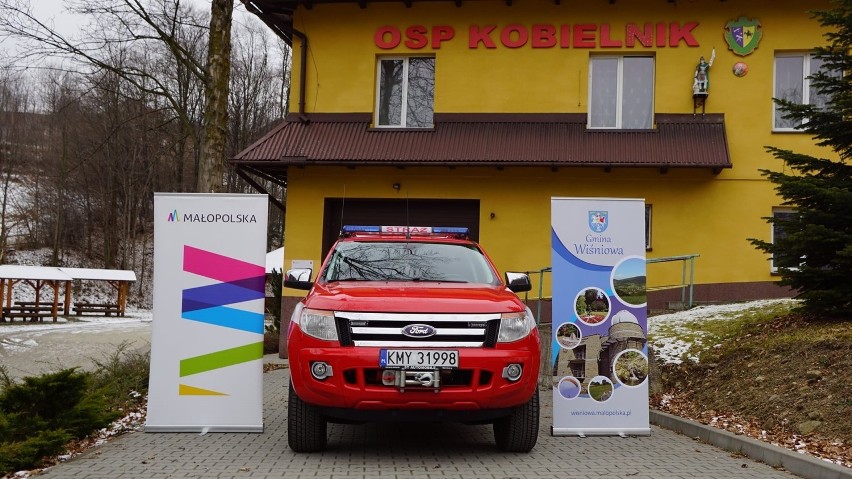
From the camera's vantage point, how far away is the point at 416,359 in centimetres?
598

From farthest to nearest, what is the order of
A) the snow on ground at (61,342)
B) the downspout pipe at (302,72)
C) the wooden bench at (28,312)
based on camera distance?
the wooden bench at (28,312), the snow on ground at (61,342), the downspout pipe at (302,72)

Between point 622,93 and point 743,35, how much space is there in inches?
103

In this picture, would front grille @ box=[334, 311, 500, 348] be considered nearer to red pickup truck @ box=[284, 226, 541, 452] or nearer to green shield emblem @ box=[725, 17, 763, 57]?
red pickup truck @ box=[284, 226, 541, 452]

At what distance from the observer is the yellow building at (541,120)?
15.2 meters

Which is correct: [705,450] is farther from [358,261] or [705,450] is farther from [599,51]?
[599,51]

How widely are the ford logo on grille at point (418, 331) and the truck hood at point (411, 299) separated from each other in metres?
0.13

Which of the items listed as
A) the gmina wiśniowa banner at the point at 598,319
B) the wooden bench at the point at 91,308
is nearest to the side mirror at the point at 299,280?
the gmina wiśniowa banner at the point at 598,319

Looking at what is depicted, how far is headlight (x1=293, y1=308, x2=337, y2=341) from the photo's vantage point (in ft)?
20.0

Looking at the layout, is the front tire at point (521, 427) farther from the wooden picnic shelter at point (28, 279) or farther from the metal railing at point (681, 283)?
the wooden picnic shelter at point (28, 279)

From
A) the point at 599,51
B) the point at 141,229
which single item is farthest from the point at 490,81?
the point at 141,229

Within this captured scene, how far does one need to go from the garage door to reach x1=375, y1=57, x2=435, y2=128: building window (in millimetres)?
1778

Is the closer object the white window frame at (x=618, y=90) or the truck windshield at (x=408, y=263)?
the truck windshield at (x=408, y=263)

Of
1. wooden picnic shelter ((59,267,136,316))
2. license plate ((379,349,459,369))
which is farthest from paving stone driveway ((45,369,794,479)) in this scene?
wooden picnic shelter ((59,267,136,316))

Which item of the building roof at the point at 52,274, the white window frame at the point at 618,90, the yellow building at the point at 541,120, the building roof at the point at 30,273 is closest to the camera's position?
the yellow building at the point at 541,120
